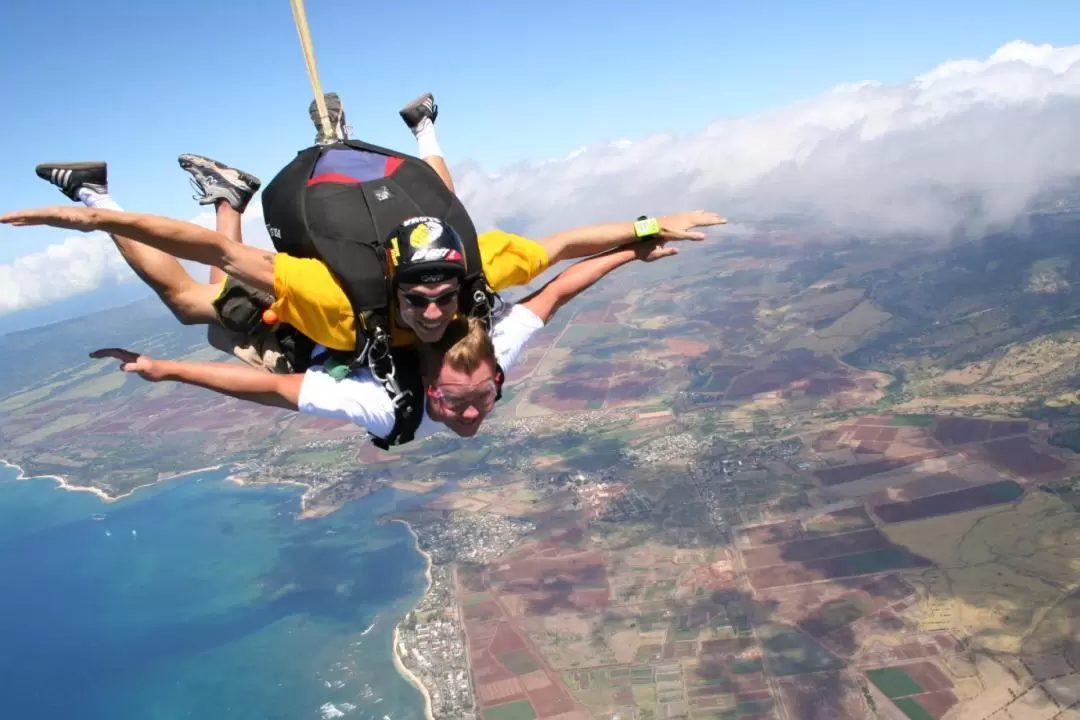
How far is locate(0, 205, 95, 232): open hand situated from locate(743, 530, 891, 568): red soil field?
30.0 m

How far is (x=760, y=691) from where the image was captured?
72.7 feet

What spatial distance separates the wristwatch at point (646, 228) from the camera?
4.35m

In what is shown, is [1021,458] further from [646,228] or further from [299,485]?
[299,485]

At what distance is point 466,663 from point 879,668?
13.7m

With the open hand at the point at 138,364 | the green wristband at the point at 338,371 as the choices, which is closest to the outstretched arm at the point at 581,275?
the green wristband at the point at 338,371

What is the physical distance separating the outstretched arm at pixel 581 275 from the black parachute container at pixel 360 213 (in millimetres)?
648

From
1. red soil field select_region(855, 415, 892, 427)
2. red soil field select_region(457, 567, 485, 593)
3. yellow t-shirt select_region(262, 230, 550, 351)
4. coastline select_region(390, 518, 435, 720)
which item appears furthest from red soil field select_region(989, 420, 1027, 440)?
yellow t-shirt select_region(262, 230, 550, 351)

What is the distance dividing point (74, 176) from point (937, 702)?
24799mm

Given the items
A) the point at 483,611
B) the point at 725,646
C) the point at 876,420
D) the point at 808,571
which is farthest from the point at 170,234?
the point at 876,420

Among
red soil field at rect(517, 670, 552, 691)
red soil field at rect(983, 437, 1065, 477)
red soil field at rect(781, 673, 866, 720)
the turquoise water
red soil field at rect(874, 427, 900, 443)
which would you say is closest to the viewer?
red soil field at rect(781, 673, 866, 720)

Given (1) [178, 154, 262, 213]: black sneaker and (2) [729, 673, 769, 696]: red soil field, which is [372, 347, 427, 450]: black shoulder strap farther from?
(2) [729, 673, 769, 696]: red soil field

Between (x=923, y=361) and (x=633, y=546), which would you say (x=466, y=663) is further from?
(x=923, y=361)

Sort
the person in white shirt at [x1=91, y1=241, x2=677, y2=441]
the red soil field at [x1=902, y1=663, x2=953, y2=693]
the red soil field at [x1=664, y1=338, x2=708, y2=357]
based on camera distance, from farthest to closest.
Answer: the red soil field at [x1=664, y1=338, x2=708, y2=357] < the red soil field at [x1=902, y1=663, x2=953, y2=693] < the person in white shirt at [x1=91, y1=241, x2=677, y2=441]

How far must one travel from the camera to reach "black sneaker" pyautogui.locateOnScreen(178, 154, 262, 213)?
169 inches
